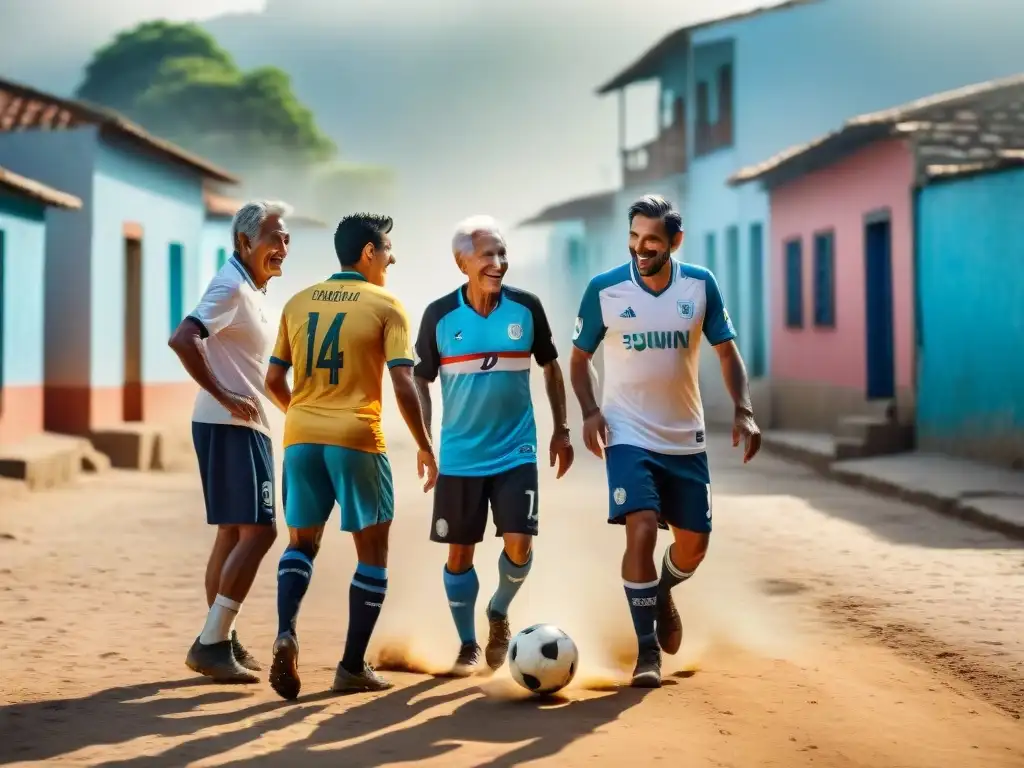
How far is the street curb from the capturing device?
12.7 m

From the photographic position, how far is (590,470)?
19.3 metres

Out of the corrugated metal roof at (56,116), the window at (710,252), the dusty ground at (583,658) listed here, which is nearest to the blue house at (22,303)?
the corrugated metal roof at (56,116)

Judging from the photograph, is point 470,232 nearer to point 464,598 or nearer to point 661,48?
point 464,598

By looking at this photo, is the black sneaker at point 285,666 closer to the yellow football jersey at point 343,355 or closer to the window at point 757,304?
the yellow football jersey at point 343,355

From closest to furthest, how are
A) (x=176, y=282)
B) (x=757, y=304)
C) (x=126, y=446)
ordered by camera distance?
1. (x=126, y=446)
2. (x=176, y=282)
3. (x=757, y=304)

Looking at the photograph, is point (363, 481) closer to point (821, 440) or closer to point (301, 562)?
point (301, 562)

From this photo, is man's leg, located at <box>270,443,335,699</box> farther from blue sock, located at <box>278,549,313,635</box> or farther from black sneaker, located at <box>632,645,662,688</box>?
black sneaker, located at <box>632,645,662,688</box>

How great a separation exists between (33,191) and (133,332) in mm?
6402

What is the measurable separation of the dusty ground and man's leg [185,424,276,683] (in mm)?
138

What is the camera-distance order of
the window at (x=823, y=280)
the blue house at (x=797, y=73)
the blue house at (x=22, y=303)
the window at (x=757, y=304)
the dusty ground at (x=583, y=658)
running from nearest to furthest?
the dusty ground at (x=583, y=658), the blue house at (x=22, y=303), the window at (x=823, y=280), the window at (x=757, y=304), the blue house at (x=797, y=73)

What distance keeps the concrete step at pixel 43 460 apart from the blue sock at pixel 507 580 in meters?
10.5

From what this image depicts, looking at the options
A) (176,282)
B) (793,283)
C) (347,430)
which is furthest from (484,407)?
(176,282)

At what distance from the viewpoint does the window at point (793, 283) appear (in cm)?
2623

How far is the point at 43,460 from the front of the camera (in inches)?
687
